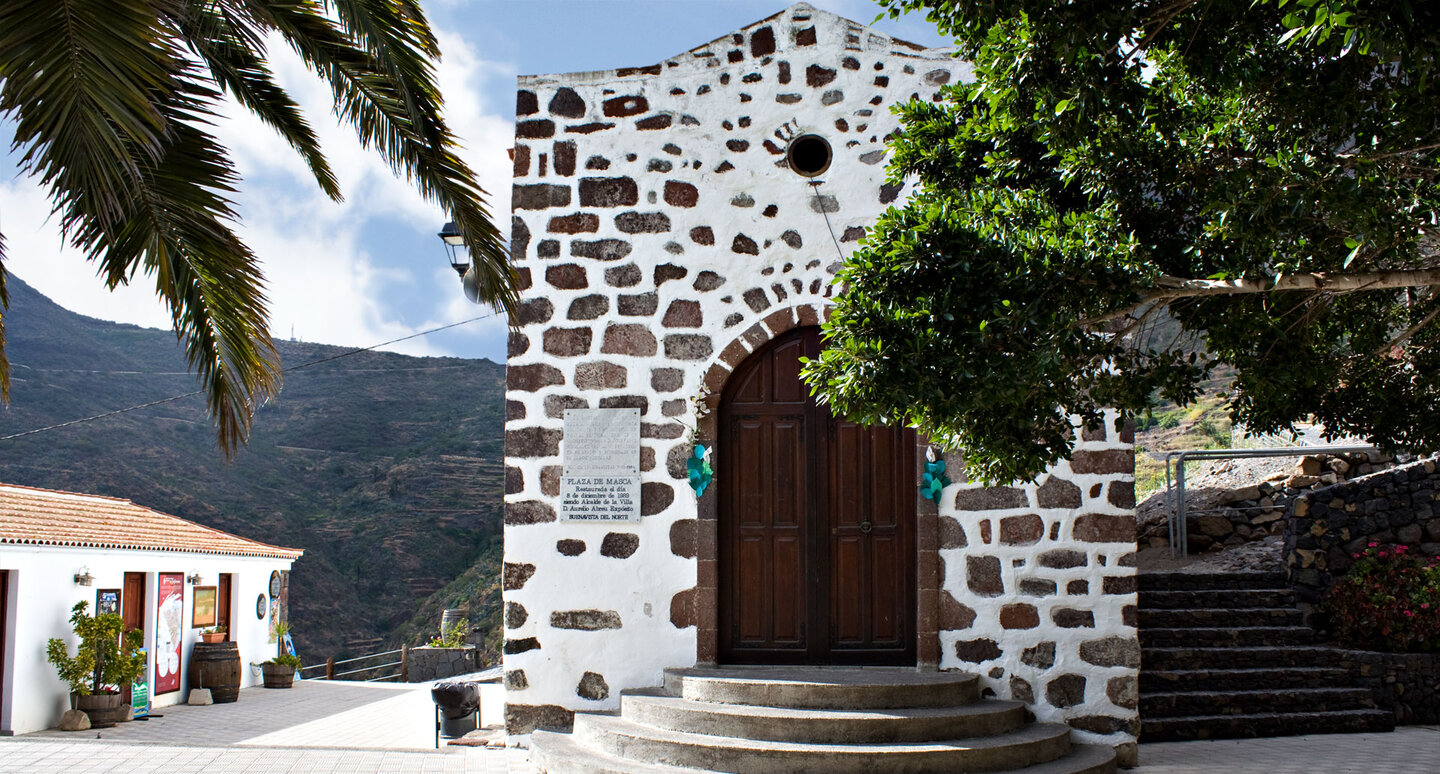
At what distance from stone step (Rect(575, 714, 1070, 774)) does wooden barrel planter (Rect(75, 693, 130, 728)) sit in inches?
364

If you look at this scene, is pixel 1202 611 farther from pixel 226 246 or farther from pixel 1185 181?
pixel 226 246

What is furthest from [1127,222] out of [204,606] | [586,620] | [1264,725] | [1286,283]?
[204,606]

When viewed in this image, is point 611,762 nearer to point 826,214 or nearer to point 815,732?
point 815,732

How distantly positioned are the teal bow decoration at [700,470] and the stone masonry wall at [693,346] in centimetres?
10

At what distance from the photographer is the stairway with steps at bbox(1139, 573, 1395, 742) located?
27.7 feet

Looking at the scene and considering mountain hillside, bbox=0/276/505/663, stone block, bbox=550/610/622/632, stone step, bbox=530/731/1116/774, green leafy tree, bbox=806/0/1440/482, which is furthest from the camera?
mountain hillside, bbox=0/276/505/663

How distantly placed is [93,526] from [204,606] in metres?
3.02

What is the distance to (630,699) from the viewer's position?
694 cm

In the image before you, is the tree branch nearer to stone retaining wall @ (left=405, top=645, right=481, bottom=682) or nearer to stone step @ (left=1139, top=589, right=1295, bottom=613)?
stone step @ (left=1139, top=589, right=1295, bottom=613)

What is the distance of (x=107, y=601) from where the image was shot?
554 inches

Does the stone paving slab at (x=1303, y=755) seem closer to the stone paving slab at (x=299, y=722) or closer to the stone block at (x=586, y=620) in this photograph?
the stone block at (x=586, y=620)

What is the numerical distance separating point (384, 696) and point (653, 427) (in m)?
10.9

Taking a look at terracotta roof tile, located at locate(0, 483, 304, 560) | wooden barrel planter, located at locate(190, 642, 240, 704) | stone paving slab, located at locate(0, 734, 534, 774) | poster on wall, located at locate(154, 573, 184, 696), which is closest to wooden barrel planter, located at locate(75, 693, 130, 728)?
terracotta roof tile, located at locate(0, 483, 304, 560)

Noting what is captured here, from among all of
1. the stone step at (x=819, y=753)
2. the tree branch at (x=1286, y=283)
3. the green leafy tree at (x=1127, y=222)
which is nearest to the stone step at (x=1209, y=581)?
the stone step at (x=819, y=753)
